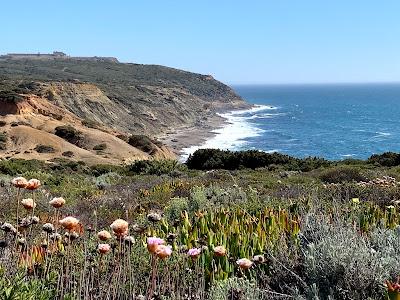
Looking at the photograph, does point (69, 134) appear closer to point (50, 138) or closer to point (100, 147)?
point (50, 138)

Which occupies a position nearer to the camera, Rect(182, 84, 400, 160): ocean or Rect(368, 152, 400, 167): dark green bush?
Rect(368, 152, 400, 167): dark green bush

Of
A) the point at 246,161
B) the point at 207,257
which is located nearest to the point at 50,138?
the point at 246,161

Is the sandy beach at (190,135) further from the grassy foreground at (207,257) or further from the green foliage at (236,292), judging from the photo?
the green foliage at (236,292)

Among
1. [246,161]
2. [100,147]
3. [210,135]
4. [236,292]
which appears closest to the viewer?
[236,292]

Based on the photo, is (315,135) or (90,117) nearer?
(90,117)

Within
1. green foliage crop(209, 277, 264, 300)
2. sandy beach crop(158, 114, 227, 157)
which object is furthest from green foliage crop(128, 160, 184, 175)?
sandy beach crop(158, 114, 227, 157)

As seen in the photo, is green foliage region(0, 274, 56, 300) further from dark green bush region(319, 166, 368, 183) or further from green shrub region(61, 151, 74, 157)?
green shrub region(61, 151, 74, 157)

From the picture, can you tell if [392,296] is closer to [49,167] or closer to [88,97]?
[49,167]

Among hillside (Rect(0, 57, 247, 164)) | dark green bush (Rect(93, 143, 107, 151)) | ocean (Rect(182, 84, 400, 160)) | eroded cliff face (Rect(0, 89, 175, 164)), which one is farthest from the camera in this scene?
ocean (Rect(182, 84, 400, 160))

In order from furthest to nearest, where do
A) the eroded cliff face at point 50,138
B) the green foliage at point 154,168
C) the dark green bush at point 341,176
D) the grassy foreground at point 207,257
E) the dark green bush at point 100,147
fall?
the dark green bush at point 100,147 → the eroded cliff face at point 50,138 → the green foliage at point 154,168 → the dark green bush at point 341,176 → the grassy foreground at point 207,257

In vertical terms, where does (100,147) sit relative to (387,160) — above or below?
below

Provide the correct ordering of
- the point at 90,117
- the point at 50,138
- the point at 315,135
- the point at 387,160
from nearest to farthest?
the point at 387,160
the point at 50,138
the point at 90,117
the point at 315,135

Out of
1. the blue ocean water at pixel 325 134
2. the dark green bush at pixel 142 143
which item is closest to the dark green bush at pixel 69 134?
the dark green bush at pixel 142 143

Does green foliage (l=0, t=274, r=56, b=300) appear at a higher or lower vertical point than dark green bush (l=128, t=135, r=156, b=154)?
higher
